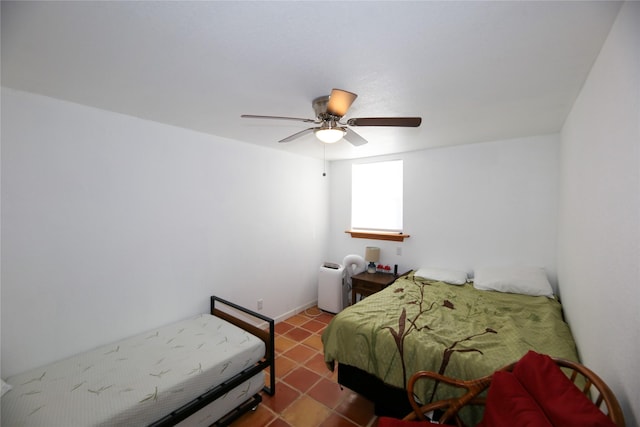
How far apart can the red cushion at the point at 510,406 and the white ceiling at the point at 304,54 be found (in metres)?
1.61

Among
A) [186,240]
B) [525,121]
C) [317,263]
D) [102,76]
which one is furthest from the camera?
[317,263]

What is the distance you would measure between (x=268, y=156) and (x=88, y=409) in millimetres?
2783

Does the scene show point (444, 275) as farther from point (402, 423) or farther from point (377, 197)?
point (402, 423)

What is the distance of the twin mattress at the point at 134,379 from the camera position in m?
1.50

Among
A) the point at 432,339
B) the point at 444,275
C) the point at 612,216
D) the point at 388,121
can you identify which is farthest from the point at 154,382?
the point at 444,275

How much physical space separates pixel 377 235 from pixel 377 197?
1.96 feet

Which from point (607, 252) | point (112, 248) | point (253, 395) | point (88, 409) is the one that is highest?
point (607, 252)

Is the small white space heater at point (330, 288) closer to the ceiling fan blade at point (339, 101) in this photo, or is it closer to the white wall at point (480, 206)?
the white wall at point (480, 206)

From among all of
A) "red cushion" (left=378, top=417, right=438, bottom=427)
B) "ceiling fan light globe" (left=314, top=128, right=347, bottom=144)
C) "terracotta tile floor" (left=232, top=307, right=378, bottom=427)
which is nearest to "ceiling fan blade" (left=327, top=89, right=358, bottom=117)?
"ceiling fan light globe" (left=314, top=128, right=347, bottom=144)

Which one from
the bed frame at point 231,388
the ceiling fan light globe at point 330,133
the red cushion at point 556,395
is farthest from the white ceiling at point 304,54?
the bed frame at point 231,388

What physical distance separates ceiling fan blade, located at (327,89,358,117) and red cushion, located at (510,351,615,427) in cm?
163

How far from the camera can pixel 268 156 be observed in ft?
11.5

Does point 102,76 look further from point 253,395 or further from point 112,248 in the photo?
point 253,395

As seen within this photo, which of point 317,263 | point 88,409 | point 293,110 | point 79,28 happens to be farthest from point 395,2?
point 317,263
